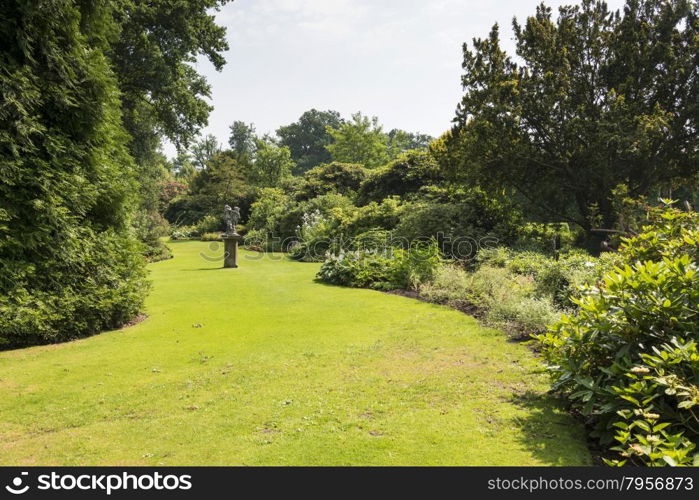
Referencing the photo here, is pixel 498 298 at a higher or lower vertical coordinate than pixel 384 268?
lower

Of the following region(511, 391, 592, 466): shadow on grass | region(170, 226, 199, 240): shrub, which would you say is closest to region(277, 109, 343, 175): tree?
region(170, 226, 199, 240): shrub

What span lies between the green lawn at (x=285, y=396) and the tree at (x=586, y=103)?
8230mm

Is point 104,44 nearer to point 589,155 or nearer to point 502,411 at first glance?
point 502,411

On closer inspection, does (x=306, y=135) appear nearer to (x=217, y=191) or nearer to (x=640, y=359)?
(x=217, y=191)

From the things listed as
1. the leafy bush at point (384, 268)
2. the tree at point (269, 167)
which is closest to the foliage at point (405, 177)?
the leafy bush at point (384, 268)

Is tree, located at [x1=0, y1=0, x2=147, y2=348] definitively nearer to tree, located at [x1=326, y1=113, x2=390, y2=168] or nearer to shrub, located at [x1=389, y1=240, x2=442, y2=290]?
shrub, located at [x1=389, y1=240, x2=442, y2=290]

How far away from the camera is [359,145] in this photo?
4809cm

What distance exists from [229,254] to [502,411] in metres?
13.9

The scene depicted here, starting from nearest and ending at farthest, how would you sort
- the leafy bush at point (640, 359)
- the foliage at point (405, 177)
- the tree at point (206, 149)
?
the leafy bush at point (640, 359) < the foliage at point (405, 177) < the tree at point (206, 149)

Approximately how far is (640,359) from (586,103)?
12892 mm

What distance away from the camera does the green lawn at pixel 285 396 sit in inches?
137

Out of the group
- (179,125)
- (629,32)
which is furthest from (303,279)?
(629,32)

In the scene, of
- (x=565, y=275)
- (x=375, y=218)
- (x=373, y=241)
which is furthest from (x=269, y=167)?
(x=565, y=275)

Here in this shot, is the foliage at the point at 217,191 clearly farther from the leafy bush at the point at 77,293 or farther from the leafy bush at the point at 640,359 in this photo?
the leafy bush at the point at 640,359
